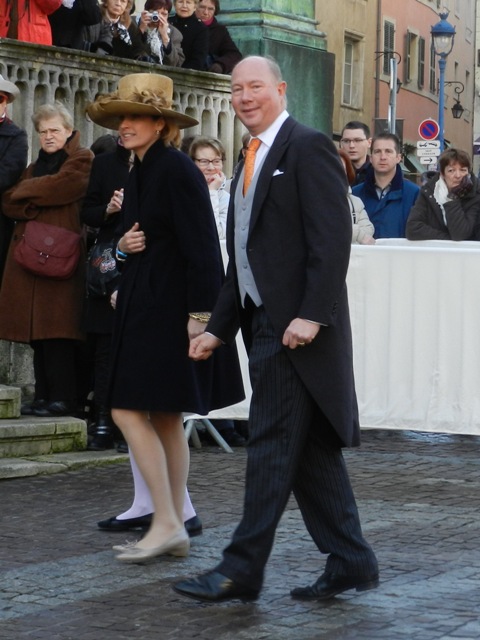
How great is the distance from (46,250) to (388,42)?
122ft

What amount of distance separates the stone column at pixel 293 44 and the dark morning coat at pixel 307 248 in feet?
26.7

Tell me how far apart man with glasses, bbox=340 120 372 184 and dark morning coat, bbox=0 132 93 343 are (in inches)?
106

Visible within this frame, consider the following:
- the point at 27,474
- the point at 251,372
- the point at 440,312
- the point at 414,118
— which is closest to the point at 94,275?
the point at 27,474

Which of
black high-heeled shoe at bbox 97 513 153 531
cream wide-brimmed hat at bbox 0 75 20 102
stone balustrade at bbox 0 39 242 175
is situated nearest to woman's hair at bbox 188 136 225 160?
cream wide-brimmed hat at bbox 0 75 20 102

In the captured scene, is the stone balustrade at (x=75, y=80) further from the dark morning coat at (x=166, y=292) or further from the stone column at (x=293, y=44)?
the dark morning coat at (x=166, y=292)

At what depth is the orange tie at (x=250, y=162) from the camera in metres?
6.08

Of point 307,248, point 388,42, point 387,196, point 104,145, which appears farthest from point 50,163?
point 388,42

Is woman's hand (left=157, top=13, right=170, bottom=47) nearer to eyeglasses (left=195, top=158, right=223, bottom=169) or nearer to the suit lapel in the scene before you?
eyeglasses (left=195, top=158, right=223, bottom=169)

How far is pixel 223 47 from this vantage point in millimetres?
13859

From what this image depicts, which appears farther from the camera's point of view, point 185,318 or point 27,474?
point 27,474

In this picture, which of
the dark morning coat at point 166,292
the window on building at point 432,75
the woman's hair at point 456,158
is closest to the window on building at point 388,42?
the window on building at point 432,75

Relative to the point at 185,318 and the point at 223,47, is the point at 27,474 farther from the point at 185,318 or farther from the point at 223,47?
the point at 223,47

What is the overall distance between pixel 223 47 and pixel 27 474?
5692 mm

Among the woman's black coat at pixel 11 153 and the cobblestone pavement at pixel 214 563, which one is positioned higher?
the woman's black coat at pixel 11 153
